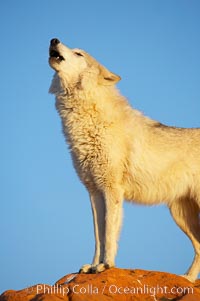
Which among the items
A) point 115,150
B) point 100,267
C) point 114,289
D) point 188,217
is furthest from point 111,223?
point 188,217

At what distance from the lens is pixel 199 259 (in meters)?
9.50

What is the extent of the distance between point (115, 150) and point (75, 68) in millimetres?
1849

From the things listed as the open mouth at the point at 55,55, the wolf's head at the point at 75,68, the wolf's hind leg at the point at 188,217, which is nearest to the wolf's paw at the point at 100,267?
the wolf's hind leg at the point at 188,217

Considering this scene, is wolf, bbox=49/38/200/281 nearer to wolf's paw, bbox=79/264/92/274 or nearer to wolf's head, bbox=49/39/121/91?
wolf's head, bbox=49/39/121/91

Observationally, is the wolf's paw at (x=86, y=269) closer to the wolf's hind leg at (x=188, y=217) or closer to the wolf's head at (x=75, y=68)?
the wolf's hind leg at (x=188, y=217)

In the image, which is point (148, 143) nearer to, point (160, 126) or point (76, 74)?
point (160, 126)

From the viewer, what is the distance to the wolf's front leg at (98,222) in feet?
28.3

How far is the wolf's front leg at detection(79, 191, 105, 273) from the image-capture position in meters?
8.63

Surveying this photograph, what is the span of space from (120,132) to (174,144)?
1.13 meters

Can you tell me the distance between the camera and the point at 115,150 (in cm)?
886

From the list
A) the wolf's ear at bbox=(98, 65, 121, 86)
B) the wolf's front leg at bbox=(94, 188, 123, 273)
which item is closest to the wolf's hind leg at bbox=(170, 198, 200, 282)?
the wolf's front leg at bbox=(94, 188, 123, 273)

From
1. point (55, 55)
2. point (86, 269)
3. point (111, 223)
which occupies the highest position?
point (55, 55)

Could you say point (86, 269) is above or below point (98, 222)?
below

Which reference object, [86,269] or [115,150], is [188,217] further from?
A: [86,269]
